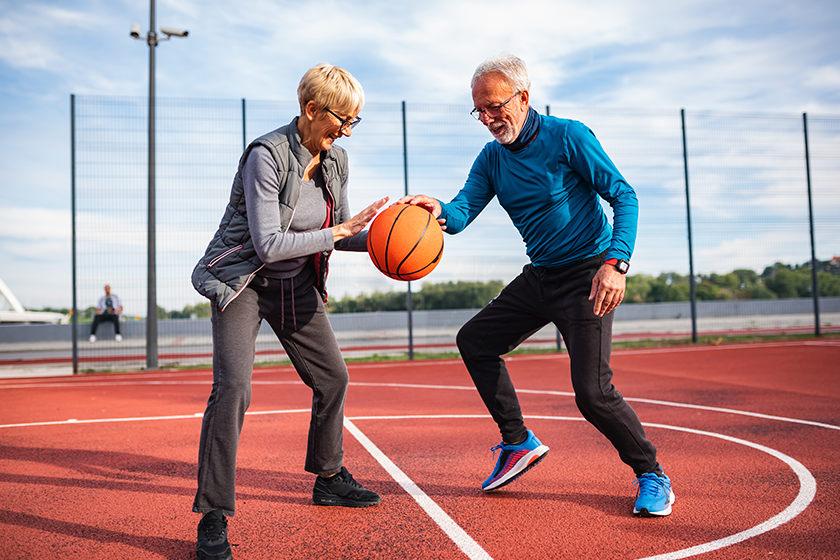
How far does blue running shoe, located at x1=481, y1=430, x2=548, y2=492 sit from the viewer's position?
10.7 ft

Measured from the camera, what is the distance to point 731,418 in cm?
516

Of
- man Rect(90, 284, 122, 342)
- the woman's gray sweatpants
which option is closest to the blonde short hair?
the woman's gray sweatpants

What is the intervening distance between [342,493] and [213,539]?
80 centimetres

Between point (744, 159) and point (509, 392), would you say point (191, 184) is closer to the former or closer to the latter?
point (509, 392)

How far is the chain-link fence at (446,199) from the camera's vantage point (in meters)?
10.7

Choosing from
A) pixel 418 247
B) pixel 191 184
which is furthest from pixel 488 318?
pixel 191 184

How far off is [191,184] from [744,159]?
1156 cm

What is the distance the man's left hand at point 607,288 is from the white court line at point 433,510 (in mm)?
1191

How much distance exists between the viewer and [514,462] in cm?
329

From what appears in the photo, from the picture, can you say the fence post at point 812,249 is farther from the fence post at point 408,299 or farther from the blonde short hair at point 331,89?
the blonde short hair at point 331,89

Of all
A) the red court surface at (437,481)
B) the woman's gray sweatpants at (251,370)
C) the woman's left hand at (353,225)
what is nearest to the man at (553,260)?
the red court surface at (437,481)

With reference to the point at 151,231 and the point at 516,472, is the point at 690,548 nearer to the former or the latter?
the point at 516,472

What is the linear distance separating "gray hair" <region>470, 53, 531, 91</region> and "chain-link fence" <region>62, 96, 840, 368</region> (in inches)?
235

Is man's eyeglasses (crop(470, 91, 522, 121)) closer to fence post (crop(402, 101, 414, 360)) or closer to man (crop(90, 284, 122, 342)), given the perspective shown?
fence post (crop(402, 101, 414, 360))
